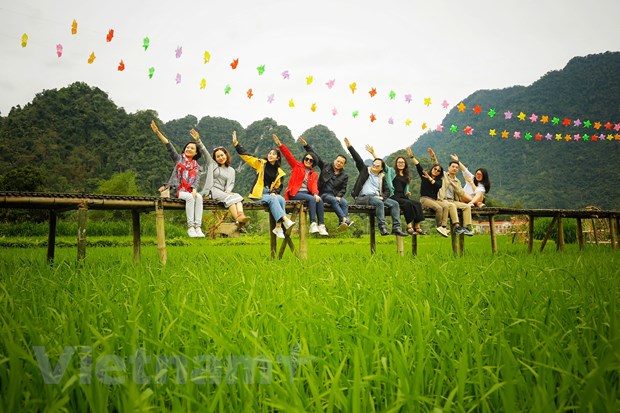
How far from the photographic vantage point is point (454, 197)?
705cm

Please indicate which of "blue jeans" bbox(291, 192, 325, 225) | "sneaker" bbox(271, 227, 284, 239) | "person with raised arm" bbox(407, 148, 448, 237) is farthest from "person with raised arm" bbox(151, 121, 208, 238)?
"person with raised arm" bbox(407, 148, 448, 237)

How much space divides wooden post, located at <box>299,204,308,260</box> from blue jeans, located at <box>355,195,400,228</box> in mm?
1368

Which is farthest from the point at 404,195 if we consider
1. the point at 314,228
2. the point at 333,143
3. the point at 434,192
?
the point at 333,143

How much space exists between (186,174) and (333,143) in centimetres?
5237

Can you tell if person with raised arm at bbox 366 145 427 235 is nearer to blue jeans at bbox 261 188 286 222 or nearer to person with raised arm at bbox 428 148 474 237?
person with raised arm at bbox 428 148 474 237

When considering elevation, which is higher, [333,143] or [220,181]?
[333,143]

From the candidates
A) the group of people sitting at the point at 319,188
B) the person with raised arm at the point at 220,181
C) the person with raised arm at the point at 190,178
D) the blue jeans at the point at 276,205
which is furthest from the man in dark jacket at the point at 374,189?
the person with raised arm at the point at 190,178

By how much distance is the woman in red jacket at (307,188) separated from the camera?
5.80 m

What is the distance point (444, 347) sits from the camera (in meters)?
1.24

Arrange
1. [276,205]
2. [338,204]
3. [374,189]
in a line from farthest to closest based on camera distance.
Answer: [374,189] < [338,204] < [276,205]

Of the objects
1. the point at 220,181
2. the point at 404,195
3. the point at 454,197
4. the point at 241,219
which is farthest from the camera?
the point at 454,197

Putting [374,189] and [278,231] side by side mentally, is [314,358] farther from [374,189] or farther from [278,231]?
[374,189]

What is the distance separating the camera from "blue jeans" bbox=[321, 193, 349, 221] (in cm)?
594

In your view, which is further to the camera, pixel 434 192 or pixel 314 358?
pixel 434 192
